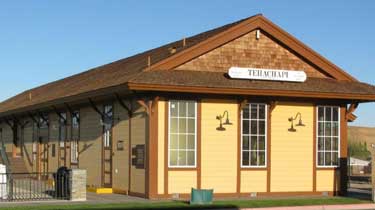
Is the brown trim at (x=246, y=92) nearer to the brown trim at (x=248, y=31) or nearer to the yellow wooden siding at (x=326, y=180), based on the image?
the brown trim at (x=248, y=31)

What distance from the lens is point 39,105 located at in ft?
107

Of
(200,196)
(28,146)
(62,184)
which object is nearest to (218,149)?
(200,196)

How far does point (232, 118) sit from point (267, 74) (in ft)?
6.39

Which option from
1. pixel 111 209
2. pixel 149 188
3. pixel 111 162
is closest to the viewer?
pixel 111 209

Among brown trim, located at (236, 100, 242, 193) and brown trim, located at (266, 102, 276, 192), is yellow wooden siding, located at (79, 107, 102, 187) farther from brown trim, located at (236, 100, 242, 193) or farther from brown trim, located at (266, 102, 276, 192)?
brown trim, located at (266, 102, 276, 192)

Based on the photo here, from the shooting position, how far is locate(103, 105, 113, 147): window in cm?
2623

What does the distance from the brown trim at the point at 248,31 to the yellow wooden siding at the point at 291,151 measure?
183 centimetres

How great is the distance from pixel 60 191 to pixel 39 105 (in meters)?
10.3

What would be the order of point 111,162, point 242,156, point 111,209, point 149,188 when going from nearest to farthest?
point 111,209 → point 149,188 → point 242,156 → point 111,162

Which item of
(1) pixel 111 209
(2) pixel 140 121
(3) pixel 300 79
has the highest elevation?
(3) pixel 300 79

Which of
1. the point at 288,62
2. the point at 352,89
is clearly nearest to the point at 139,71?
the point at 288,62

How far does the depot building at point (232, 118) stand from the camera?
22.9m

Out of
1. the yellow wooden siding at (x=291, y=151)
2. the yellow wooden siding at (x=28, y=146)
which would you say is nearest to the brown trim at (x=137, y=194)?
the yellow wooden siding at (x=291, y=151)

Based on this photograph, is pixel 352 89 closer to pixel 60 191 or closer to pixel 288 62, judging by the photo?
pixel 288 62
